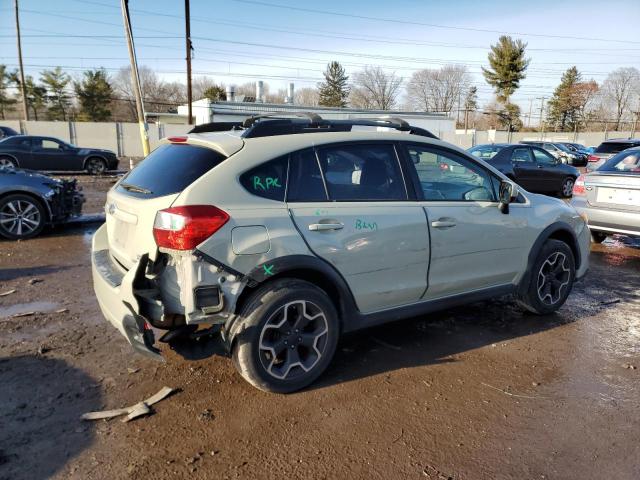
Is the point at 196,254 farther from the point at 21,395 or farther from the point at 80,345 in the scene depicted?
the point at 80,345

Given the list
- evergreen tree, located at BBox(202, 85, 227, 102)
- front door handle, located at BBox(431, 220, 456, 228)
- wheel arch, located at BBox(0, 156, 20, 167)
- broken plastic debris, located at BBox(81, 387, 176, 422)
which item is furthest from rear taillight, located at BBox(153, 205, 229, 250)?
evergreen tree, located at BBox(202, 85, 227, 102)

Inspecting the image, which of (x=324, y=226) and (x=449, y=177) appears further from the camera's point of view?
(x=449, y=177)

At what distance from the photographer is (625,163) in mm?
7199

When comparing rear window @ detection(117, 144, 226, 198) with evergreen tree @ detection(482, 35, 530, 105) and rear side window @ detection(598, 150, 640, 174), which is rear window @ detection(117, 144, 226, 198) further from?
evergreen tree @ detection(482, 35, 530, 105)

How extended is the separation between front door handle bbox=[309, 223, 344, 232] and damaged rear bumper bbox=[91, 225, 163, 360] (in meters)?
1.06

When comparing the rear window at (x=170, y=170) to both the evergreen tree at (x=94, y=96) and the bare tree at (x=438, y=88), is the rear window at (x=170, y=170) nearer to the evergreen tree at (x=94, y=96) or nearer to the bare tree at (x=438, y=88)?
the evergreen tree at (x=94, y=96)

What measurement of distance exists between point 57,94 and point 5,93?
4965 mm

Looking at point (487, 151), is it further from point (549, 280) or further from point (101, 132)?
point (101, 132)

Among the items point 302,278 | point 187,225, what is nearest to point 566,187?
point 302,278

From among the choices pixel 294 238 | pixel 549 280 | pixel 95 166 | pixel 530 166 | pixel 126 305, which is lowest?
pixel 95 166

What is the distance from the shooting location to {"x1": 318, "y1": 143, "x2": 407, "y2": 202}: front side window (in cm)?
338

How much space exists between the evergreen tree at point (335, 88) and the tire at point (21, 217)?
7432 centimetres

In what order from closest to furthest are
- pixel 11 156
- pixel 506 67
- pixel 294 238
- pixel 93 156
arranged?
pixel 294 238 → pixel 11 156 → pixel 93 156 → pixel 506 67

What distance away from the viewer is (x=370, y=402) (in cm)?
318
